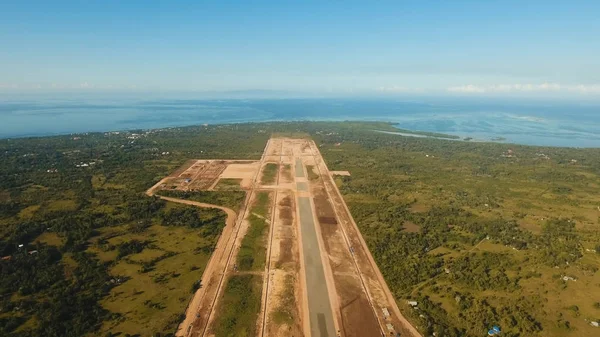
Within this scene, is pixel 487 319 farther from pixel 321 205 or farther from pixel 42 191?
pixel 42 191

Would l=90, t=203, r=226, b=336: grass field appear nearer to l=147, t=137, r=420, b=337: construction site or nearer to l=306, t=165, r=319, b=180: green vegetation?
l=147, t=137, r=420, b=337: construction site

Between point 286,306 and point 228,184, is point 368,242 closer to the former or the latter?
point 286,306

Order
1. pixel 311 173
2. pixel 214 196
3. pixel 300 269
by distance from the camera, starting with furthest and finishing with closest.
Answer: pixel 311 173 → pixel 214 196 → pixel 300 269

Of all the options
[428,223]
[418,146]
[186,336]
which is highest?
[418,146]

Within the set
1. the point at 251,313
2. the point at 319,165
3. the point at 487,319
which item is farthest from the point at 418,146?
the point at 251,313

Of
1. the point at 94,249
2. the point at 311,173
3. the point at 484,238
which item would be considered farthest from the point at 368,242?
the point at 94,249

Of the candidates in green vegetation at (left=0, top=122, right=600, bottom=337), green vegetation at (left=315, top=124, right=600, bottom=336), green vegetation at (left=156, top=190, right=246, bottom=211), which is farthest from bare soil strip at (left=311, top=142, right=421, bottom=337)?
green vegetation at (left=156, top=190, right=246, bottom=211)
